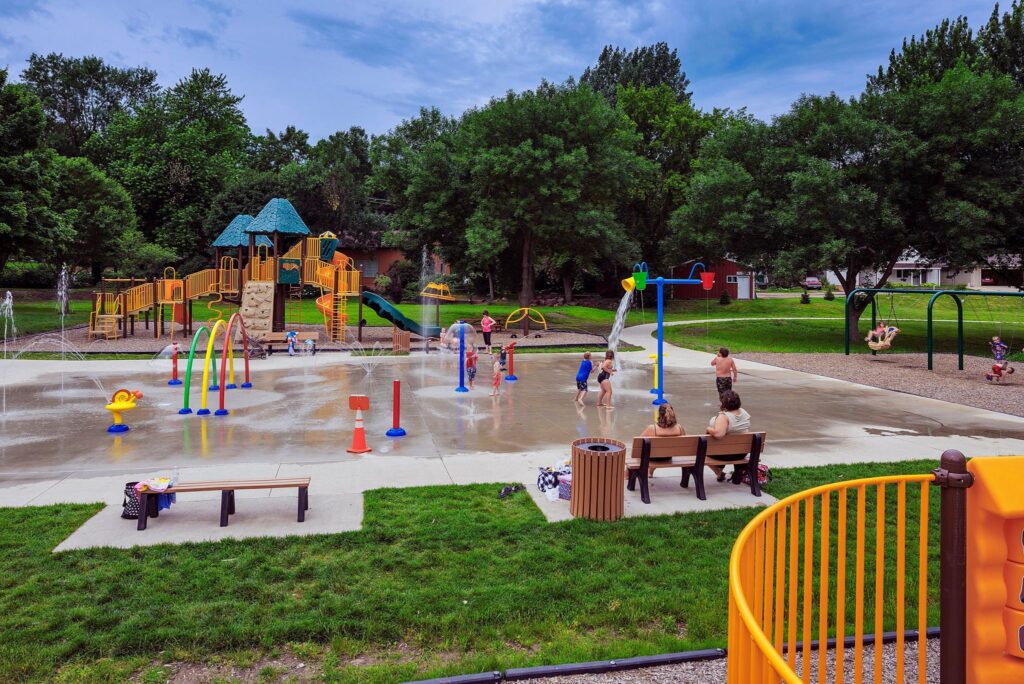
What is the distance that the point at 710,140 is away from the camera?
120ft

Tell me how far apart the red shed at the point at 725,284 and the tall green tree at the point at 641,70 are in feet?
53.6

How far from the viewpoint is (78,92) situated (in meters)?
78.8

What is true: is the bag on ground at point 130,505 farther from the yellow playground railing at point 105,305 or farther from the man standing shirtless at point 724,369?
the yellow playground railing at point 105,305

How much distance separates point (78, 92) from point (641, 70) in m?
65.0

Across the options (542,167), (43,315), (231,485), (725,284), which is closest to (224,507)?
(231,485)

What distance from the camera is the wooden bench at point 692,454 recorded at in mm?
8516

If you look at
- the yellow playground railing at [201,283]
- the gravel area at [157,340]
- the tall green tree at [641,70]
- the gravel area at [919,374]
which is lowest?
the gravel area at [919,374]

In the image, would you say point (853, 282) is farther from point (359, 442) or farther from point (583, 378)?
point (359, 442)

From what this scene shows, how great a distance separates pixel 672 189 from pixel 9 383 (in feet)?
147

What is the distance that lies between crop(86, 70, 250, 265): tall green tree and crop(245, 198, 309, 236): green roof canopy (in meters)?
28.0

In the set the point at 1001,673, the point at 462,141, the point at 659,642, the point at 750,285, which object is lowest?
the point at 659,642

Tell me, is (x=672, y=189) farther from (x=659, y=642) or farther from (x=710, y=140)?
(x=659, y=642)

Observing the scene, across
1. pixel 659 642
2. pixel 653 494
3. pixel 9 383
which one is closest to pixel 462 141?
pixel 9 383

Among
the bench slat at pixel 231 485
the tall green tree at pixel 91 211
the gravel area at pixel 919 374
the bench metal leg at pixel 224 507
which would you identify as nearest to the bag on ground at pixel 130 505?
the bench slat at pixel 231 485
